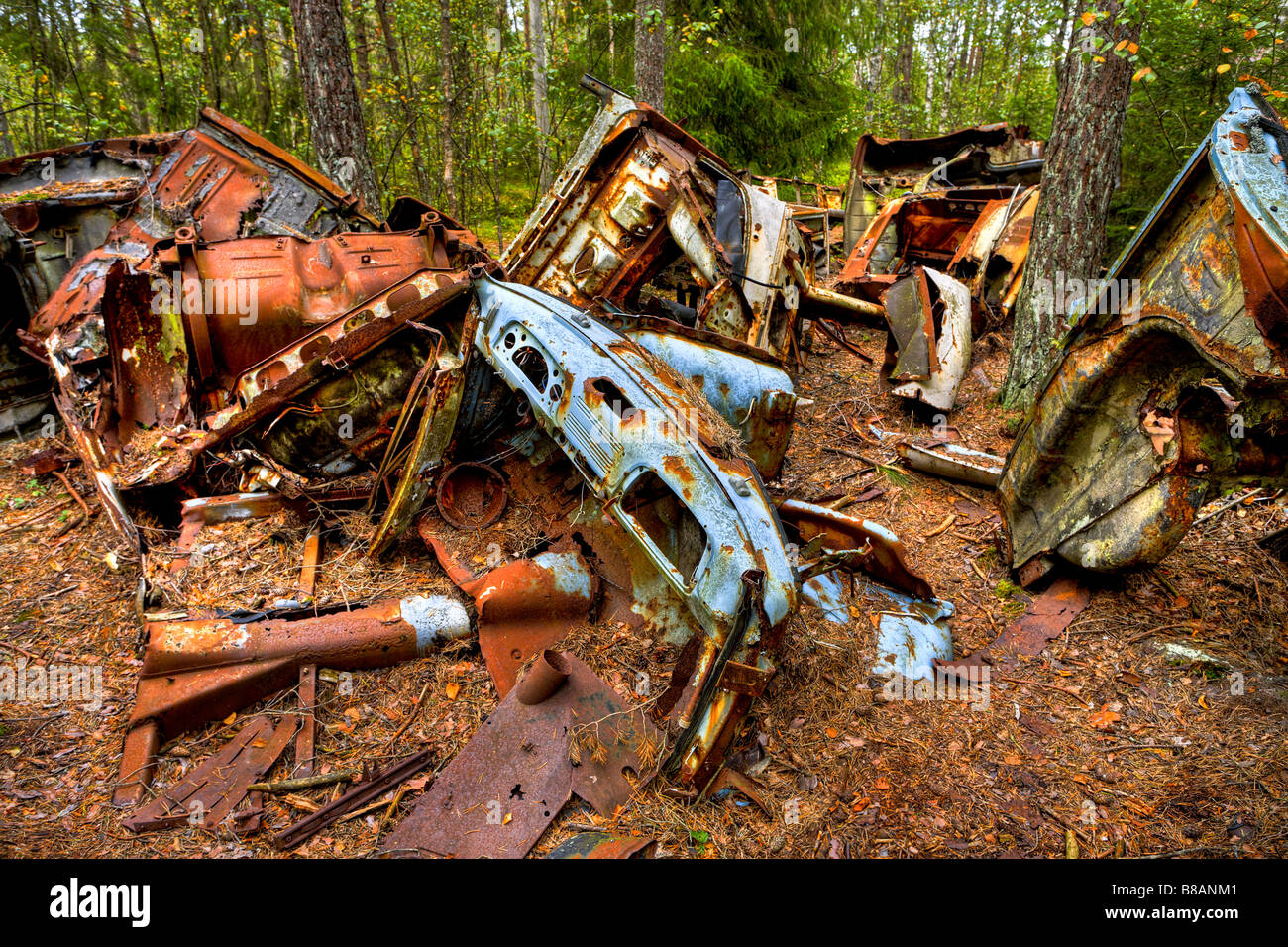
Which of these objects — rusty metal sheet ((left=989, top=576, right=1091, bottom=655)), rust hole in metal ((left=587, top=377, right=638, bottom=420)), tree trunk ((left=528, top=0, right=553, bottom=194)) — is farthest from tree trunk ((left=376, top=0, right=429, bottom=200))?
rusty metal sheet ((left=989, top=576, right=1091, bottom=655))

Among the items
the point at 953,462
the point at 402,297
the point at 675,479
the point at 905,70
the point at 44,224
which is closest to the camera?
the point at 675,479

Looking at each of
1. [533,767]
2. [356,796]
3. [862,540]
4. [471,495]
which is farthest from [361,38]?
[533,767]

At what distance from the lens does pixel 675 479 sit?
2914 millimetres

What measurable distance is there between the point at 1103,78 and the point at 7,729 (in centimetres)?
753

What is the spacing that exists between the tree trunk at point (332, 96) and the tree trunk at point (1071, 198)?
6187mm

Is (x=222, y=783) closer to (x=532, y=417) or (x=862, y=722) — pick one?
(x=532, y=417)

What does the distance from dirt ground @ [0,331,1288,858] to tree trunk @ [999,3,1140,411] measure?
193cm

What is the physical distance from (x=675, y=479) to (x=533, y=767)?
1.30m

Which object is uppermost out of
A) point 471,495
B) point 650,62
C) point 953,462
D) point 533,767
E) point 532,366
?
point 650,62

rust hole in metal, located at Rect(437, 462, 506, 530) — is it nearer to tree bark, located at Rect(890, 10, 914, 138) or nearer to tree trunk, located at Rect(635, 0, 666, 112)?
tree trunk, located at Rect(635, 0, 666, 112)

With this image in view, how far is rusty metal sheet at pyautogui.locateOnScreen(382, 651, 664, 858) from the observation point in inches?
103

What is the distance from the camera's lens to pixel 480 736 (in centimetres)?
293
